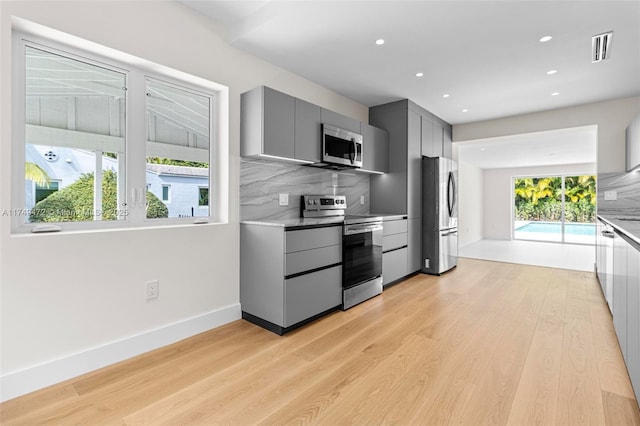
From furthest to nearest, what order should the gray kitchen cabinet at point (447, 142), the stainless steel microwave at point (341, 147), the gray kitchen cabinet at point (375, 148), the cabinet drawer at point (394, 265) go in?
the gray kitchen cabinet at point (447, 142) < the gray kitchen cabinet at point (375, 148) < the cabinet drawer at point (394, 265) < the stainless steel microwave at point (341, 147)

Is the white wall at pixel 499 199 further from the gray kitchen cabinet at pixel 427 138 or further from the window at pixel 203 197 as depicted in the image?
the window at pixel 203 197

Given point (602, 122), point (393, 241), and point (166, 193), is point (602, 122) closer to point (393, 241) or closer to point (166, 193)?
point (393, 241)

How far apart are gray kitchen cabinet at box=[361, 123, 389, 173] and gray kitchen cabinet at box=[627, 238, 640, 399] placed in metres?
2.66

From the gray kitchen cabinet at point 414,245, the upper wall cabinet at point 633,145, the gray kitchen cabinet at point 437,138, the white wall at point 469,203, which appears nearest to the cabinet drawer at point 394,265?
the gray kitchen cabinet at point 414,245

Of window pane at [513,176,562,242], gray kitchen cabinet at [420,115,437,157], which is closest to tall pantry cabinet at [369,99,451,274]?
gray kitchen cabinet at [420,115,437,157]

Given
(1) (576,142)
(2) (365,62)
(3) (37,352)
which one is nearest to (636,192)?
(1) (576,142)

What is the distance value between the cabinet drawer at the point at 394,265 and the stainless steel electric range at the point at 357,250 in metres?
0.22

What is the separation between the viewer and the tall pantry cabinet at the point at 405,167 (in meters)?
4.27

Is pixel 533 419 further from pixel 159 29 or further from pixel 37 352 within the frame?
pixel 159 29

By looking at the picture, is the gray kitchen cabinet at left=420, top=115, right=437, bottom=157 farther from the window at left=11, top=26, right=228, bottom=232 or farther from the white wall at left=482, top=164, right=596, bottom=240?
the white wall at left=482, top=164, right=596, bottom=240

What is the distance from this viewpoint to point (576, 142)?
230 inches

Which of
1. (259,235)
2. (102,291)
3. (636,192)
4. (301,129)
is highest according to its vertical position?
(301,129)

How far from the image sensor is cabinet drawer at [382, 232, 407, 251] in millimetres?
3786

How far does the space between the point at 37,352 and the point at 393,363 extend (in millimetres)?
2157
